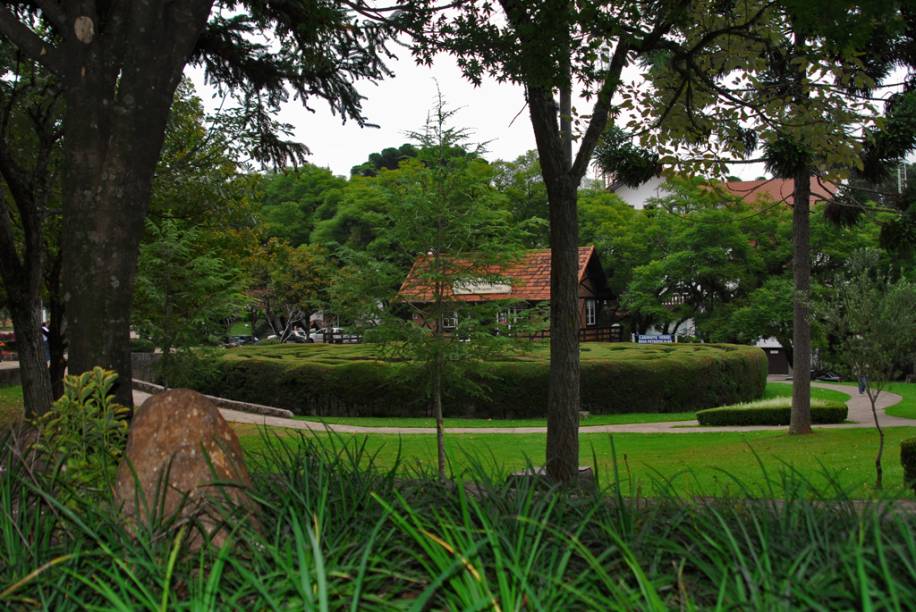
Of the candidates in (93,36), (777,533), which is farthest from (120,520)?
(93,36)

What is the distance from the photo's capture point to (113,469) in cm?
414

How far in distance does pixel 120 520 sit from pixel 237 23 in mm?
7613

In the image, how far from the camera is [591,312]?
1812 inches

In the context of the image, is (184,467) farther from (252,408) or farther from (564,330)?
(252,408)

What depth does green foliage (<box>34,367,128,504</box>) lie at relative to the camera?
3.72 meters

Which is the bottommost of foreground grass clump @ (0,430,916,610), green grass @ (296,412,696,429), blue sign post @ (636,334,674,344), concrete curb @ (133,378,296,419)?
green grass @ (296,412,696,429)

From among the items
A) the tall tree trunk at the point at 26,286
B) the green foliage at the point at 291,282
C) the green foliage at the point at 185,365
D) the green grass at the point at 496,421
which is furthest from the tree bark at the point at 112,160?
the green foliage at the point at 291,282

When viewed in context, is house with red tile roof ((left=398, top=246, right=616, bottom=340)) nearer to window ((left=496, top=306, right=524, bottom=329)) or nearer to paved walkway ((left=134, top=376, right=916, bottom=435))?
window ((left=496, top=306, right=524, bottom=329))

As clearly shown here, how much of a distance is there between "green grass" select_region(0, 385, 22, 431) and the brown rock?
12.2 meters

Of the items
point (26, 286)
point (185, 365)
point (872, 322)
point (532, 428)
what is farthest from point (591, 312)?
point (26, 286)

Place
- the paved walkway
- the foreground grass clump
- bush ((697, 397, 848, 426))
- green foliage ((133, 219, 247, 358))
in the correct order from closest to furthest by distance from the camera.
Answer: the foreground grass clump < green foliage ((133, 219, 247, 358)) < the paved walkway < bush ((697, 397, 848, 426))

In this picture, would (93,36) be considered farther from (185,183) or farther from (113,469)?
(185,183)

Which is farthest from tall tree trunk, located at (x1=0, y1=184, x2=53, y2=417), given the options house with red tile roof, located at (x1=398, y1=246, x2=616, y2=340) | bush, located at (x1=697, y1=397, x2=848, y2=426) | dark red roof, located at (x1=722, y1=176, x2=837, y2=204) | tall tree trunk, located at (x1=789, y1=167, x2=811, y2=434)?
bush, located at (x1=697, y1=397, x2=848, y2=426)

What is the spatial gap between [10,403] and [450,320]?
514 inches
